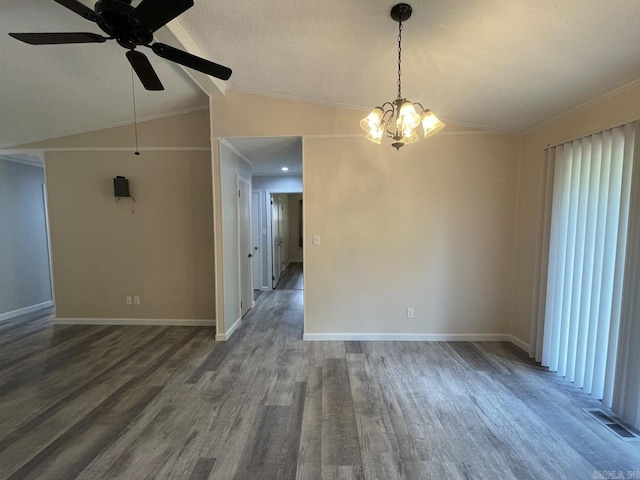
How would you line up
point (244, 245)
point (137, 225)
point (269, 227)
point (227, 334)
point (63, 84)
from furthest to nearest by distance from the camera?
point (269, 227) → point (244, 245) → point (137, 225) → point (227, 334) → point (63, 84)

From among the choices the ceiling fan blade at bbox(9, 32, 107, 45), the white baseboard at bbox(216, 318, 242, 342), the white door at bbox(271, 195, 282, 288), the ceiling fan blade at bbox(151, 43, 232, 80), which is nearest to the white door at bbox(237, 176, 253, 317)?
the white baseboard at bbox(216, 318, 242, 342)

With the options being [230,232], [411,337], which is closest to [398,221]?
[411,337]

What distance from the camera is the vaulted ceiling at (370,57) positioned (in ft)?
5.49

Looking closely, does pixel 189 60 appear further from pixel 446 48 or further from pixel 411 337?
pixel 411 337

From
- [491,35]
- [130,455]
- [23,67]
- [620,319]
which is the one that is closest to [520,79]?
[491,35]

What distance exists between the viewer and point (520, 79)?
219 centimetres

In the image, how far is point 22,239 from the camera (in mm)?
4355

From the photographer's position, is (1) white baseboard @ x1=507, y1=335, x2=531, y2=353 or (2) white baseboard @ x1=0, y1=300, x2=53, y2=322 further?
(2) white baseboard @ x1=0, y1=300, x2=53, y2=322

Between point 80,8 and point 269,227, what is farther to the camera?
point 269,227

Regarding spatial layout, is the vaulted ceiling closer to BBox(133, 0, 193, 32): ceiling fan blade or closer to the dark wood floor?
BBox(133, 0, 193, 32): ceiling fan blade

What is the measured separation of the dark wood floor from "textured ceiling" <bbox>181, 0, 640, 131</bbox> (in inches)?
101

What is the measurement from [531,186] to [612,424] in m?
2.23

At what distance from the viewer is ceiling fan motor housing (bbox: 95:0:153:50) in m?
1.26

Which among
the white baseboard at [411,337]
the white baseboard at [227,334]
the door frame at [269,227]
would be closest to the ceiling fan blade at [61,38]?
the white baseboard at [227,334]
